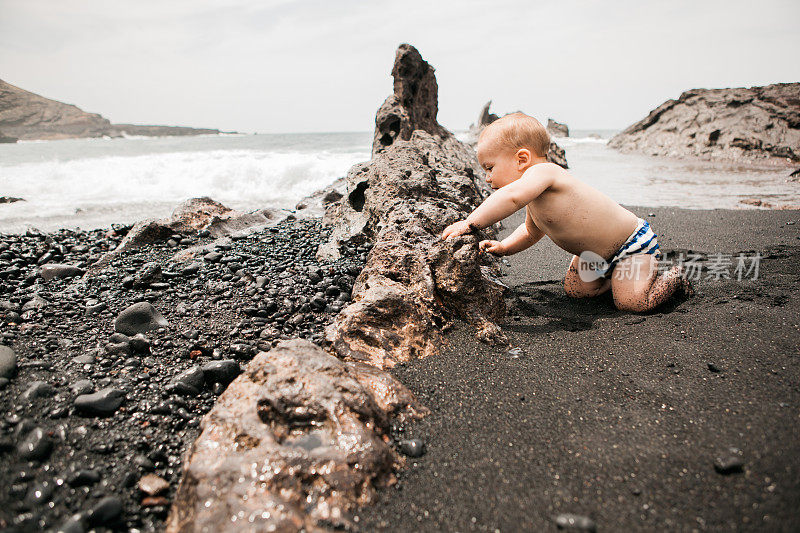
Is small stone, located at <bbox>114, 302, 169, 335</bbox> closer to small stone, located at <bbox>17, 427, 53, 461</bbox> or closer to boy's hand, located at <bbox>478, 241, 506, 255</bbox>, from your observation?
small stone, located at <bbox>17, 427, 53, 461</bbox>

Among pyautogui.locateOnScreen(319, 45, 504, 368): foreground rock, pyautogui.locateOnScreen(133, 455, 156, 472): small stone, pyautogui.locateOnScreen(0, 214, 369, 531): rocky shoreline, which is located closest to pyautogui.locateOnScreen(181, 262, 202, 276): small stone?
pyautogui.locateOnScreen(0, 214, 369, 531): rocky shoreline

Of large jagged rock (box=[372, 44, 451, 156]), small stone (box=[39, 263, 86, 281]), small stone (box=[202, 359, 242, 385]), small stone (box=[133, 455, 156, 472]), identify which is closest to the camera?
small stone (box=[133, 455, 156, 472])

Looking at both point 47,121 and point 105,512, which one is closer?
point 105,512

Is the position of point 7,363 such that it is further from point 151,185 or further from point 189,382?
point 151,185

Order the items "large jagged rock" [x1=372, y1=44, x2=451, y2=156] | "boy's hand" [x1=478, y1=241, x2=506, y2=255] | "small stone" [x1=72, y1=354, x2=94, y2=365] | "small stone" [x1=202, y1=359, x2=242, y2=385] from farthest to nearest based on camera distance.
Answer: "large jagged rock" [x1=372, y1=44, x2=451, y2=156] → "boy's hand" [x1=478, y1=241, x2=506, y2=255] → "small stone" [x1=72, y1=354, x2=94, y2=365] → "small stone" [x1=202, y1=359, x2=242, y2=385]

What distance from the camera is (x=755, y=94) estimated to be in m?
24.7

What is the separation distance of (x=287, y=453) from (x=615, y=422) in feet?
3.97

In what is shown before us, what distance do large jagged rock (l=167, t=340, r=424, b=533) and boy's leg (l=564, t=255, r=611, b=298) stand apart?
188cm

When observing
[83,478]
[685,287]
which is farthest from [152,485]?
[685,287]

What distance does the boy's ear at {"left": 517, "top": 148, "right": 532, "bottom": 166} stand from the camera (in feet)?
8.39

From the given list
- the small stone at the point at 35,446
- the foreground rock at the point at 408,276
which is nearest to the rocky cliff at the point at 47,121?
the foreground rock at the point at 408,276

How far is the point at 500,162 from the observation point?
2627 mm

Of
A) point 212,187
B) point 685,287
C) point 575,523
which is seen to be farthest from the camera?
point 212,187

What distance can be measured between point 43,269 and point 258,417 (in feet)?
12.4
